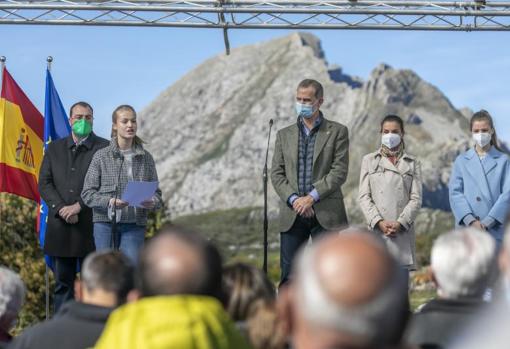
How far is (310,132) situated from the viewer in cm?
945

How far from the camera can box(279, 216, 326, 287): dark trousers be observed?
Result: 934 centimetres

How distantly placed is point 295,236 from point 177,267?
6.18m

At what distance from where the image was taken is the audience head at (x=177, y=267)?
325 cm

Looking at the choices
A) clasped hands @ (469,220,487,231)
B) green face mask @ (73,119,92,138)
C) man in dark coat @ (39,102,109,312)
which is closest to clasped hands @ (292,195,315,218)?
clasped hands @ (469,220,487,231)

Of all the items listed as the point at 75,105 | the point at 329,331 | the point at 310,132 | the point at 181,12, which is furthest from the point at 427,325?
the point at 181,12

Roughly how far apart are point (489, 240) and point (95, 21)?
340 inches

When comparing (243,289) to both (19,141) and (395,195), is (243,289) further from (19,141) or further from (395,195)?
(19,141)

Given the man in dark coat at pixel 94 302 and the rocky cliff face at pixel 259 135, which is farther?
the rocky cliff face at pixel 259 135

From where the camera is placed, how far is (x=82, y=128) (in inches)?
376

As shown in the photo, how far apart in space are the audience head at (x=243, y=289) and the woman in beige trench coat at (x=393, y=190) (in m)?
5.25

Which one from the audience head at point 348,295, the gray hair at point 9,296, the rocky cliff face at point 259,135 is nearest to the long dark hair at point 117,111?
the gray hair at point 9,296

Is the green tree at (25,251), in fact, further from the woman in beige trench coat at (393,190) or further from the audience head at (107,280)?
the audience head at (107,280)

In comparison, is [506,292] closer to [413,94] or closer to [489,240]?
[489,240]

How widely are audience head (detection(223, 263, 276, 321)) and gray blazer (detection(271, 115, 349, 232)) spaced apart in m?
5.12
